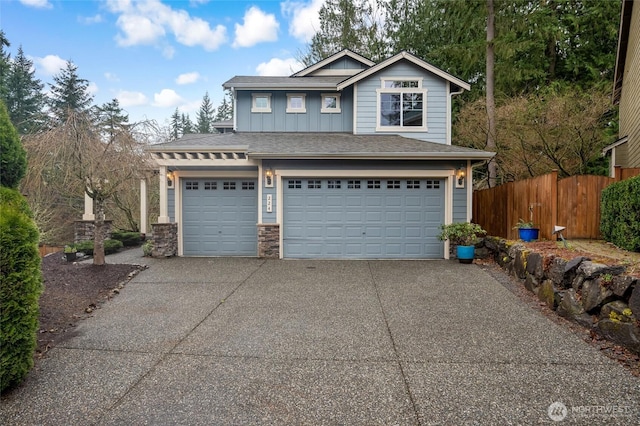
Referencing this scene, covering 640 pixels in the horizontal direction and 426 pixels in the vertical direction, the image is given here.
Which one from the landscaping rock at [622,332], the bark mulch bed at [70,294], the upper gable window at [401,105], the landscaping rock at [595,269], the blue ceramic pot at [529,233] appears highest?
the upper gable window at [401,105]

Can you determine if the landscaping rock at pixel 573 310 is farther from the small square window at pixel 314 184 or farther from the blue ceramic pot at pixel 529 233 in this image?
the small square window at pixel 314 184

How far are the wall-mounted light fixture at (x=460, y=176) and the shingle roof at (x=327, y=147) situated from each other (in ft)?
1.54

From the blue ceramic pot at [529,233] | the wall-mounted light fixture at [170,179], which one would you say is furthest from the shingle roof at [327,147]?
the blue ceramic pot at [529,233]

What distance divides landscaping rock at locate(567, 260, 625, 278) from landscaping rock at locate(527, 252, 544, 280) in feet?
3.28

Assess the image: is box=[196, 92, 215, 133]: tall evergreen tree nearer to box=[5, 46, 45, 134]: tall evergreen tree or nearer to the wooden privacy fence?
box=[5, 46, 45, 134]: tall evergreen tree

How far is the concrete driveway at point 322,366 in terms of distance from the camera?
95.0 inches

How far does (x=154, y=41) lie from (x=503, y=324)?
13138mm

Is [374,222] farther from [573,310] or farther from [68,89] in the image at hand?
[68,89]

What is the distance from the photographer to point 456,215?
8.89 metres

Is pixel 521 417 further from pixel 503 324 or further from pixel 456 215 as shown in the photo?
pixel 456 215

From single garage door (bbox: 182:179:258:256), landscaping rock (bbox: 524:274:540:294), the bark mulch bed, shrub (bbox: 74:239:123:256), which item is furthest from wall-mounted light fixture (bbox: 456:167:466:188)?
shrub (bbox: 74:239:123:256)

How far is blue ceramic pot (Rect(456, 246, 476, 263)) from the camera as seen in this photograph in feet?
26.7

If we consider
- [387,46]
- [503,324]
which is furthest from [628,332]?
[387,46]

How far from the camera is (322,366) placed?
310 cm
